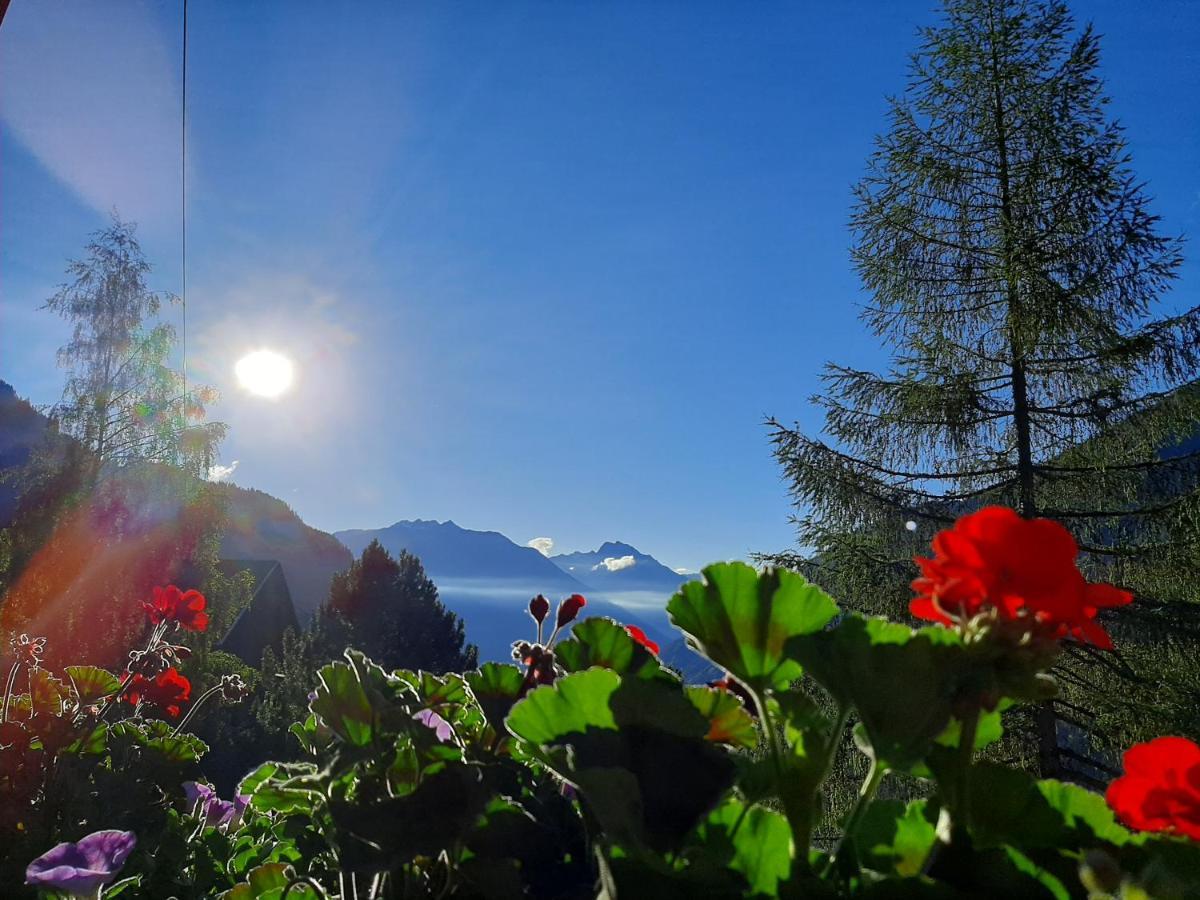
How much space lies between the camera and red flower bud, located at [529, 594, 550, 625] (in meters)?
0.85

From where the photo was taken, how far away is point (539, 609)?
0.86 metres

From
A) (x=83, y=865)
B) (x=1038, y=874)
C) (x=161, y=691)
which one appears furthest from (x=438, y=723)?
(x=161, y=691)

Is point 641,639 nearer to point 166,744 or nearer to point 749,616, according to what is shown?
point 749,616

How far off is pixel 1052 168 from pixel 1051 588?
9.04 metres

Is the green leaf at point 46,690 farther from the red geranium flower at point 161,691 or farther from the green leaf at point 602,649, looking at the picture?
the green leaf at point 602,649

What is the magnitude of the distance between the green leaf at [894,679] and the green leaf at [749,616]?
0.16 feet

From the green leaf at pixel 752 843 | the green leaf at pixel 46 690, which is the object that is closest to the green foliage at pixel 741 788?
the green leaf at pixel 752 843

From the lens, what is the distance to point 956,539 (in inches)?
20.2

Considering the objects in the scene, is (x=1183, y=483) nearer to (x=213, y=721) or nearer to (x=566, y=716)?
(x=566, y=716)

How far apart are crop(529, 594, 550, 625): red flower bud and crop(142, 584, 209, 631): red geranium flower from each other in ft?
6.28

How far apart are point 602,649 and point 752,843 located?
22 centimetres

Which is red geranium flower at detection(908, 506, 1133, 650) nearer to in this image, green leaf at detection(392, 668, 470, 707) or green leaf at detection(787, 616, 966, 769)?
green leaf at detection(787, 616, 966, 769)

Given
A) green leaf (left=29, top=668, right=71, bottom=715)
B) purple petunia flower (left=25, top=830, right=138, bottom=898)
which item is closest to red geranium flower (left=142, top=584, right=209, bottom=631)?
green leaf (left=29, top=668, right=71, bottom=715)

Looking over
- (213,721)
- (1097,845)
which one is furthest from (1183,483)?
(213,721)
